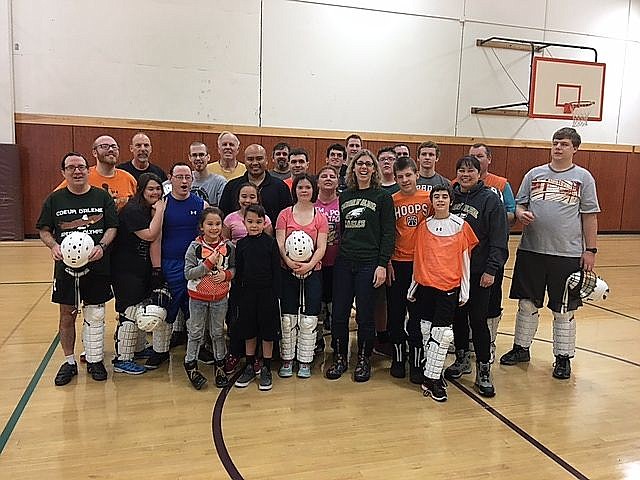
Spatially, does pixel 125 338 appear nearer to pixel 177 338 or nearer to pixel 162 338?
pixel 162 338

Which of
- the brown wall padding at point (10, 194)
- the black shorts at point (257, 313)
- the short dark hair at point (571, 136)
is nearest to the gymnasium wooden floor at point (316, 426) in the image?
the black shorts at point (257, 313)

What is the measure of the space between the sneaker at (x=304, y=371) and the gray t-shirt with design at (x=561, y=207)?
1810mm

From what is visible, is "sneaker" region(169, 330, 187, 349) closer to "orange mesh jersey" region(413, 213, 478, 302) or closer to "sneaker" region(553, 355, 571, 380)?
"orange mesh jersey" region(413, 213, 478, 302)

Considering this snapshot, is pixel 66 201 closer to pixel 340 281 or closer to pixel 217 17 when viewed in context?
pixel 340 281

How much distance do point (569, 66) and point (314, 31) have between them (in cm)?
475

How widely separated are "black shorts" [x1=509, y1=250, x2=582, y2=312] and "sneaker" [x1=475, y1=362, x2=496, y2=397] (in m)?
0.70

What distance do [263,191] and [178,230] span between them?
26.2 inches

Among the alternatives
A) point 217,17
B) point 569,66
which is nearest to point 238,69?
point 217,17

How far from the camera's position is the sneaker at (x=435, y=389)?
3439 mm

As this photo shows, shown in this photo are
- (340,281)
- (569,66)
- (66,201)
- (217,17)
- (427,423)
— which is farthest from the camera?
(569,66)

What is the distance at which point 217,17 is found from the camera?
913cm

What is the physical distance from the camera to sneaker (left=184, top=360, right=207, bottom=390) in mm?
3508

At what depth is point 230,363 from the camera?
373 centimetres

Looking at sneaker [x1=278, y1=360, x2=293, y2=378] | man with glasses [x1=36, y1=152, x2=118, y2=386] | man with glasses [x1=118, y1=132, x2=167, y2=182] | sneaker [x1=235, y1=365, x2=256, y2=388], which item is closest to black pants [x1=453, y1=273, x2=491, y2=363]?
sneaker [x1=278, y1=360, x2=293, y2=378]
